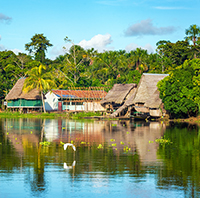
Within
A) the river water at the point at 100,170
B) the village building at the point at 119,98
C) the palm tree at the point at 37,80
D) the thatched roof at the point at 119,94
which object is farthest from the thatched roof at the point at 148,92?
the river water at the point at 100,170

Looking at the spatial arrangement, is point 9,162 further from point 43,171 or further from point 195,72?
point 195,72

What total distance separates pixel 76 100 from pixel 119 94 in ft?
27.1

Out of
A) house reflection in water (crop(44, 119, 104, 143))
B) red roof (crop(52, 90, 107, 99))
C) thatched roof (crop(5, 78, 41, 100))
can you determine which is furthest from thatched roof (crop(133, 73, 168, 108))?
thatched roof (crop(5, 78, 41, 100))

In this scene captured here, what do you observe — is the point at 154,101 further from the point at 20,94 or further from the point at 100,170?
the point at 100,170

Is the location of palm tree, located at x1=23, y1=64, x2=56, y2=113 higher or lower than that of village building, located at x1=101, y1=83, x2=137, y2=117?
higher

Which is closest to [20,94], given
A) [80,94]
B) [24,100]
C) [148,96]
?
[24,100]

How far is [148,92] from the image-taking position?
165 ft

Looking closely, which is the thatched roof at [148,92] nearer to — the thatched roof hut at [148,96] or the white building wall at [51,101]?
the thatched roof hut at [148,96]

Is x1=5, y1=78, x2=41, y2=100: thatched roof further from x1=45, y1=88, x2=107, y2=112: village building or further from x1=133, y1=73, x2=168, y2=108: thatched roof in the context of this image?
x1=133, y1=73, x2=168, y2=108: thatched roof

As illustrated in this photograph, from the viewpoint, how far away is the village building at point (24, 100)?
214 ft

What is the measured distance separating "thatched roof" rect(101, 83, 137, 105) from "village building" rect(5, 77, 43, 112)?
44.8ft

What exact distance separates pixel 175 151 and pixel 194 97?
2355 centimetres

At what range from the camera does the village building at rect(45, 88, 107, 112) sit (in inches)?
2414

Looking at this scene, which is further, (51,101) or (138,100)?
(51,101)
